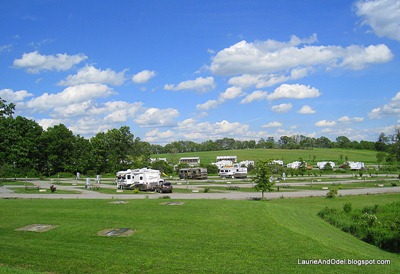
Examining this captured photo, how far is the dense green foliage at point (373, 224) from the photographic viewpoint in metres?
16.8

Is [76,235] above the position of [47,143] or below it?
below

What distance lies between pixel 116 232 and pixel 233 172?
199 feet

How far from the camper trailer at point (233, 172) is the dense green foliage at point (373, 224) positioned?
48.2 meters

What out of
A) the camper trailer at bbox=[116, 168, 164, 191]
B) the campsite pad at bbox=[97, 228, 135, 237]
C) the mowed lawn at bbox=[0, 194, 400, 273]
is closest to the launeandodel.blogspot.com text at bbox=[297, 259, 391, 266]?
the mowed lawn at bbox=[0, 194, 400, 273]

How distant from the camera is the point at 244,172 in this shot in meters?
75.1

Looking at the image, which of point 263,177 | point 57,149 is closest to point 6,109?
point 57,149

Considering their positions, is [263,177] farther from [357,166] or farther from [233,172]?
[357,166]

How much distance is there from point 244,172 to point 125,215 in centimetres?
5712

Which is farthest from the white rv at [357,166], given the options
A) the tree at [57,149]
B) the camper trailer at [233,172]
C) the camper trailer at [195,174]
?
the tree at [57,149]

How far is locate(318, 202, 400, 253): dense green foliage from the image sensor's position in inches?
660

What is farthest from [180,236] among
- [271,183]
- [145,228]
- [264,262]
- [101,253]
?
[271,183]

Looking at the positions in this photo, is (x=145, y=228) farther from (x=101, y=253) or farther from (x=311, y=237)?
(x=311, y=237)

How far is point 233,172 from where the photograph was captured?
248 feet

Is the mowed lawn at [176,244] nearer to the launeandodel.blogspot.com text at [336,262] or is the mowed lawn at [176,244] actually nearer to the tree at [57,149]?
the launeandodel.blogspot.com text at [336,262]
